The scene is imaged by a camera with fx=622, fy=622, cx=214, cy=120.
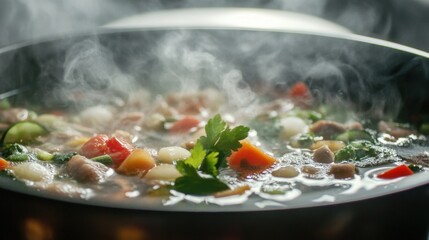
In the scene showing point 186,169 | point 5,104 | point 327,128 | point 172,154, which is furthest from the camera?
point 5,104

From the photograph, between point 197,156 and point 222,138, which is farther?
point 222,138

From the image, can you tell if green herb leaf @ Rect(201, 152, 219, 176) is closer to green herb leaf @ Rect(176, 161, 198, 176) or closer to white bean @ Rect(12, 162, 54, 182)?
green herb leaf @ Rect(176, 161, 198, 176)

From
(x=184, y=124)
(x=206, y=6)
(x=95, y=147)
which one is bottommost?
(x=95, y=147)

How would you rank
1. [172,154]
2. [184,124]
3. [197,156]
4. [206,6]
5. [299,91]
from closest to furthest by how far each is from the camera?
[197,156] < [172,154] < [184,124] < [299,91] < [206,6]

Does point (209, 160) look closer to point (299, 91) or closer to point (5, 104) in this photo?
point (299, 91)

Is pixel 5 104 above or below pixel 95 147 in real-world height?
above

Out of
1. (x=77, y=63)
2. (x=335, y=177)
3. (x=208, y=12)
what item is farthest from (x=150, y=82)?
(x=208, y=12)

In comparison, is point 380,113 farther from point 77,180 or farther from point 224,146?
point 77,180

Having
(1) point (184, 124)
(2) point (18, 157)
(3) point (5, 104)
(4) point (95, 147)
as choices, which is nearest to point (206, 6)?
(3) point (5, 104)
